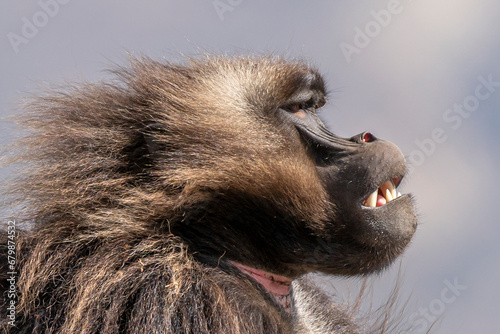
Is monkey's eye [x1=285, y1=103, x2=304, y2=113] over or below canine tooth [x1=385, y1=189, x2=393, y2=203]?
over

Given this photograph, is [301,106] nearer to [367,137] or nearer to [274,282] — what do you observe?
[367,137]

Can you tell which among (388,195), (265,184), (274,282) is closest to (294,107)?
(265,184)

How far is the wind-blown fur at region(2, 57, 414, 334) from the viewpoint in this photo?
314 cm

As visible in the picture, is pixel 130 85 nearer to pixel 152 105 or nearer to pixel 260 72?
pixel 152 105

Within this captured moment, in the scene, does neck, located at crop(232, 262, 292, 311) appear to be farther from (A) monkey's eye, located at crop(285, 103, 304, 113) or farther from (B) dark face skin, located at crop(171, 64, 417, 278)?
(A) monkey's eye, located at crop(285, 103, 304, 113)

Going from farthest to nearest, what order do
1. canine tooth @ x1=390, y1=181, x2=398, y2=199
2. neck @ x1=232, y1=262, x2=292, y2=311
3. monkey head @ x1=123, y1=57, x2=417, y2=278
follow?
1. canine tooth @ x1=390, y1=181, x2=398, y2=199
2. neck @ x1=232, y1=262, x2=292, y2=311
3. monkey head @ x1=123, y1=57, x2=417, y2=278

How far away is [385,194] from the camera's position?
370 cm

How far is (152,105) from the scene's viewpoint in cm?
366

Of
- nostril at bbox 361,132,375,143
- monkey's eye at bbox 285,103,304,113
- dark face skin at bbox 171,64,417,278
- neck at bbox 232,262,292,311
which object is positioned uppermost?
monkey's eye at bbox 285,103,304,113

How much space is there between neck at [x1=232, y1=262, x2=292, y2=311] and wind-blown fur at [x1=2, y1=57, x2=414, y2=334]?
0.05 m

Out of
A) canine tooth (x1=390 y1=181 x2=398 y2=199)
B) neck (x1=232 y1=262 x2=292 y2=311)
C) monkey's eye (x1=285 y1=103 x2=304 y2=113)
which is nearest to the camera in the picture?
neck (x1=232 y1=262 x2=292 y2=311)

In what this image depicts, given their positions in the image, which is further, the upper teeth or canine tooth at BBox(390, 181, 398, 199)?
canine tooth at BBox(390, 181, 398, 199)

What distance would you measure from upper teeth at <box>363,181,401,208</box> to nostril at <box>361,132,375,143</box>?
27 cm

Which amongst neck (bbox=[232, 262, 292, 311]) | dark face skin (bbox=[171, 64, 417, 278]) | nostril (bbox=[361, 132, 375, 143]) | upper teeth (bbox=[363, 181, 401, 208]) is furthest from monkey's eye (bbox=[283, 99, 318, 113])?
neck (bbox=[232, 262, 292, 311])
